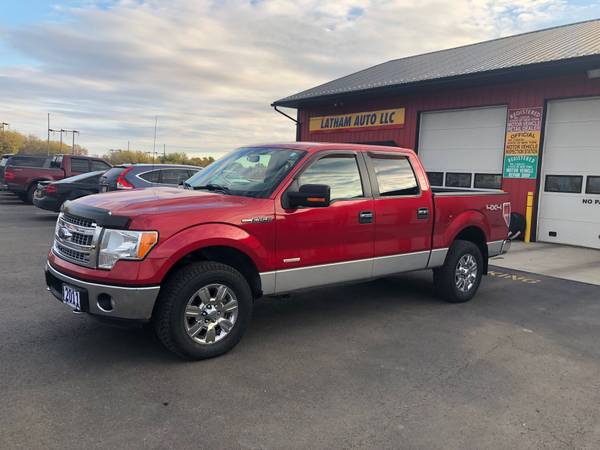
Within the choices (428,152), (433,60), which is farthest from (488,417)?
(433,60)

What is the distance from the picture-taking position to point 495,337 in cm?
498

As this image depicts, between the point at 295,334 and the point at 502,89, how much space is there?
10.1 m

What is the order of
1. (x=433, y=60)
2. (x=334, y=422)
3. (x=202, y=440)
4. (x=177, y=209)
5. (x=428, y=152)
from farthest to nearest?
(x=433, y=60) → (x=428, y=152) → (x=177, y=209) → (x=334, y=422) → (x=202, y=440)

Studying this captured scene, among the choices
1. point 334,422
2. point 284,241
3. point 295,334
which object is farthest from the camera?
point 295,334

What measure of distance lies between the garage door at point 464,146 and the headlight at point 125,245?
10931 millimetres

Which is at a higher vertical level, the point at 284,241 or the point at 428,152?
the point at 428,152

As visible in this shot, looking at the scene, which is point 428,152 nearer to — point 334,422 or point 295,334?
point 295,334

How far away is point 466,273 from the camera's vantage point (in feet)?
20.7

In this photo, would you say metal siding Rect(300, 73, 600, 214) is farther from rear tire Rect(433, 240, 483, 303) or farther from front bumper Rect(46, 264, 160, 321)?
front bumper Rect(46, 264, 160, 321)

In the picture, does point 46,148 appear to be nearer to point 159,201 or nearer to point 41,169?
point 41,169

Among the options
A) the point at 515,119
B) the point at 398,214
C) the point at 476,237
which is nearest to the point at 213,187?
the point at 398,214

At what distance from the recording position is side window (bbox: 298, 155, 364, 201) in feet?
15.9

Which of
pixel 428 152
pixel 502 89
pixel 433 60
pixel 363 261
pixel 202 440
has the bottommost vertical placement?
pixel 202 440

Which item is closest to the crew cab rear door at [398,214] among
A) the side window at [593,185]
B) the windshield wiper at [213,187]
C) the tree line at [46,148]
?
the windshield wiper at [213,187]
